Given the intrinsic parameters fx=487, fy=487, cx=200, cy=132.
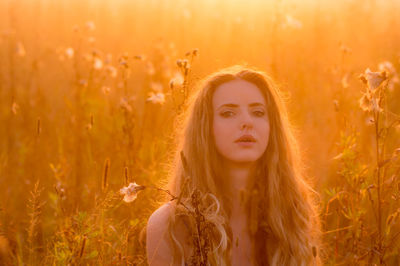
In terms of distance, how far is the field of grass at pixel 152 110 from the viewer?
2.33 m

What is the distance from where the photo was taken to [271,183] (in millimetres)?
2529

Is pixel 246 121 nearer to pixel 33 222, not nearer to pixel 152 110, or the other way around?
pixel 33 222

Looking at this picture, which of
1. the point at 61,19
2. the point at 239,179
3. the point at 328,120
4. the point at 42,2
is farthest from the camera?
the point at 42,2

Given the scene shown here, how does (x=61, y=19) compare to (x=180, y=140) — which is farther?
(x=61, y=19)

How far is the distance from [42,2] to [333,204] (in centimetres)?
762

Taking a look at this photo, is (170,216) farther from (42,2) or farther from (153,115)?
(42,2)

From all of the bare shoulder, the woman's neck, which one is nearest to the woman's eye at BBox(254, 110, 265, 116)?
the woman's neck

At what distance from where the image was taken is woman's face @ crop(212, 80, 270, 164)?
7.53 feet

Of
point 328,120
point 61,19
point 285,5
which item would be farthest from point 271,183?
point 61,19

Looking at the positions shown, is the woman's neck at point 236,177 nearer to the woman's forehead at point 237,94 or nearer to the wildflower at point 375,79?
the woman's forehead at point 237,94

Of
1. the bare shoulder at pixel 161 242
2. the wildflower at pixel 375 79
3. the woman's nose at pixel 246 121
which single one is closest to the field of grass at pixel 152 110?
the wildflower at pixel 375 79

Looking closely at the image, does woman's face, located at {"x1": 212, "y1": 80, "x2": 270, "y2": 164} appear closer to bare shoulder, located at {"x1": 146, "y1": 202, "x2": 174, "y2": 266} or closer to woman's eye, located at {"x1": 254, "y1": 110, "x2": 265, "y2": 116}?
woman's eye, located at {"x1": 254, "y1": 110, "x2": 265, "y2": 116}

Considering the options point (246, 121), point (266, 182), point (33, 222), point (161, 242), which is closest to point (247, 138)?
point (246, 121)

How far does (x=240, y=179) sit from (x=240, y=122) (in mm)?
304
